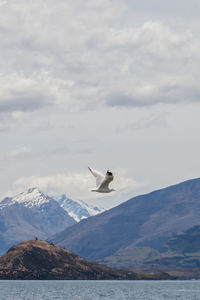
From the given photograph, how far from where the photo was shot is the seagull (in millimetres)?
52403

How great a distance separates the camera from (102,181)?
5528 centimetres

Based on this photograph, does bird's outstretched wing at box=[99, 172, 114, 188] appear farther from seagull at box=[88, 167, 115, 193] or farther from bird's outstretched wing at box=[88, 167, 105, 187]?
bird's outstretched wing at box=[88, 167, 105, 187]

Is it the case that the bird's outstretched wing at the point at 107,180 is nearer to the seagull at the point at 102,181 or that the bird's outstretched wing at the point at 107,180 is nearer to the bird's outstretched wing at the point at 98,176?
the seagull at the point at 102,181

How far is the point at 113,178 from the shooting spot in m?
52.6

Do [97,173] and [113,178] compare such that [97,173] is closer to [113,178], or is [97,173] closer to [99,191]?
[99,191]

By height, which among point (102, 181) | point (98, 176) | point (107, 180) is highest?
point (98, 176)

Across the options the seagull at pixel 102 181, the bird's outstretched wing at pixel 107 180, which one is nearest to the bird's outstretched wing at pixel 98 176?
the seagull at pixel 102 181

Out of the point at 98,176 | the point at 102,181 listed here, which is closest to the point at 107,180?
the point at 102,181

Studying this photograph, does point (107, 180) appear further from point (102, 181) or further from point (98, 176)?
point (98, 176)

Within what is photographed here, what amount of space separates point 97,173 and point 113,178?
23.3 ft

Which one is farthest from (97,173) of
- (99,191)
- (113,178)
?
(113,178)

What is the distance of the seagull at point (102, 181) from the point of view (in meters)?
52.4

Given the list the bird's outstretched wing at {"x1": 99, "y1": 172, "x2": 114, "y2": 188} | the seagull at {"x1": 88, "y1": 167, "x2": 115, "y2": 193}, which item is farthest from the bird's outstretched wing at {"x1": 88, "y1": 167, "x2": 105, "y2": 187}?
the bird's outstretched wing at {"x1": 99, "y1": 172, "x2": 114, "y2": 188}

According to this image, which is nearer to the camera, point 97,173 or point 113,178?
point 113,178
